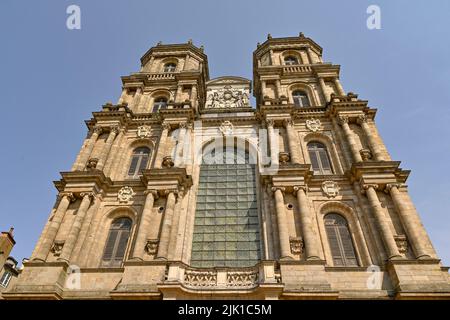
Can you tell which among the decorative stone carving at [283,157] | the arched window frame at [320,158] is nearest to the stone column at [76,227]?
the decorative stone carving at [283,157]

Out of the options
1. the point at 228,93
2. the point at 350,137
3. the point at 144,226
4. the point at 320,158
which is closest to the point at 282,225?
the point at 320,158

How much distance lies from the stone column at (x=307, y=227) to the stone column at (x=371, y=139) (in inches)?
207

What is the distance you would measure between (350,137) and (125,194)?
14670mm

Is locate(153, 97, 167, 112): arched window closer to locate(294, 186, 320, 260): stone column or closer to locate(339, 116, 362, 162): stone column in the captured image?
locate(339, 116, 362, 162): stone column

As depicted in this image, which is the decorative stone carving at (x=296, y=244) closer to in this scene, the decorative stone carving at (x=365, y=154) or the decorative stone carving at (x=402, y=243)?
the decorative stone carving at (x=402, y=243)

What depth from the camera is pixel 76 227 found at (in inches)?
689

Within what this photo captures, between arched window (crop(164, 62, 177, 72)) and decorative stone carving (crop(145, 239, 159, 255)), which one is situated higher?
arched window (crop(164, 62, 177, 72))

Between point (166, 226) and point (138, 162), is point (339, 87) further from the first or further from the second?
point (166, 226)

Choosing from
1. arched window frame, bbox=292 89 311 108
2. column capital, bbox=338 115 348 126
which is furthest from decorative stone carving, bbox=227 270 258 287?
arched window frame, bbox=292 89 311 108

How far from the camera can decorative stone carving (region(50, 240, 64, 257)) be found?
16.9 m

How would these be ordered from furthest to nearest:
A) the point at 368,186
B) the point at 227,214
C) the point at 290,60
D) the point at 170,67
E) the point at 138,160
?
the point at 170,67 < the point at 290,60 < the point at 138,160 < the point at 227,214 < the point at 368,186

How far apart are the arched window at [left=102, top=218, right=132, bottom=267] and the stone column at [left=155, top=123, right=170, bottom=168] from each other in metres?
4.08

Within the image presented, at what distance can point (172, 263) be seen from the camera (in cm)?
1520
